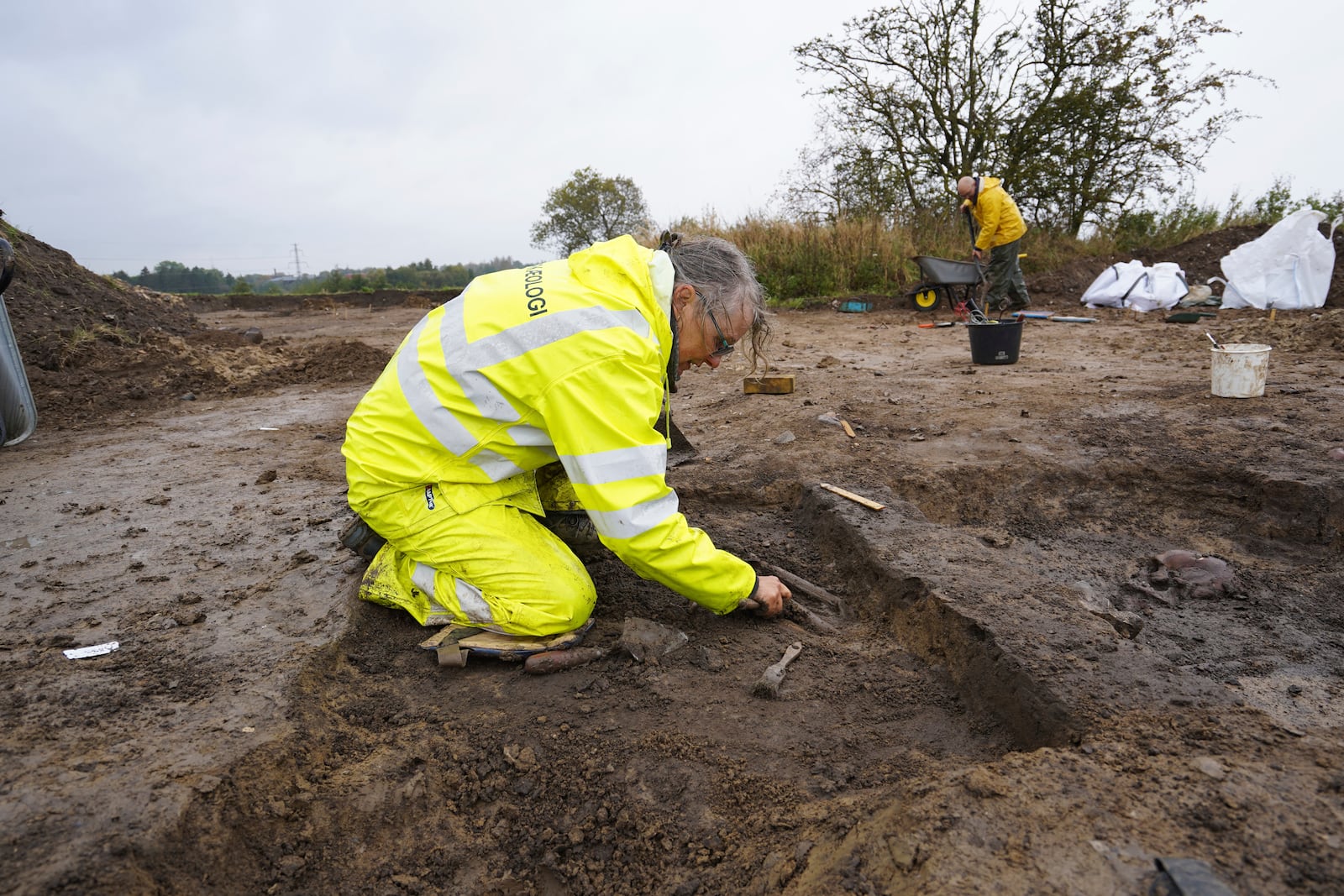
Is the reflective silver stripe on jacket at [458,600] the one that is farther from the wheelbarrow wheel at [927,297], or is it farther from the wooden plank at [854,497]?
the wheelbarrow wheel at [927,297]

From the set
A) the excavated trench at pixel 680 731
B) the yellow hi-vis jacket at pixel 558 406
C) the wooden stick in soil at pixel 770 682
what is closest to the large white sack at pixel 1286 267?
the excavated trench at pixel 680 731

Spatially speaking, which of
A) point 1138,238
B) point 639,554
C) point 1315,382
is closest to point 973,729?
point 639,554

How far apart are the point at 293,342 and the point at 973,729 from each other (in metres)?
11.3

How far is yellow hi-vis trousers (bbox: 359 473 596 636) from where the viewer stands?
262 centimetres

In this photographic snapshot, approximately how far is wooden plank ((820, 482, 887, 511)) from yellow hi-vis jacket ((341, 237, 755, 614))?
3.99 feet

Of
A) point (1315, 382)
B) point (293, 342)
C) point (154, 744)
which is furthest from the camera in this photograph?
point (293, 342)

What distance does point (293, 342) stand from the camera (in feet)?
36.8

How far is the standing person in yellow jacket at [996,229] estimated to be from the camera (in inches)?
384

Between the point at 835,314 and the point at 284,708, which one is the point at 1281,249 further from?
the point at 284,708

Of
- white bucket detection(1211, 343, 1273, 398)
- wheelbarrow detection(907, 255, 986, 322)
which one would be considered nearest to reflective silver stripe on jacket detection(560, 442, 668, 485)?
white bucket detection(1211, 343, 1273, 398)

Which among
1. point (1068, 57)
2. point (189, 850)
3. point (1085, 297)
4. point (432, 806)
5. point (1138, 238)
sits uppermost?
point (1068, 57)

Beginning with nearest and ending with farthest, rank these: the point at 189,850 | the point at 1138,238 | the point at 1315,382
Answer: the point at 189,850
the point at 1315,382
the point at 1138,238

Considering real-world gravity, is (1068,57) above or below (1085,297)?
above

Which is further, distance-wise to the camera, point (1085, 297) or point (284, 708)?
point (1085, 297)
